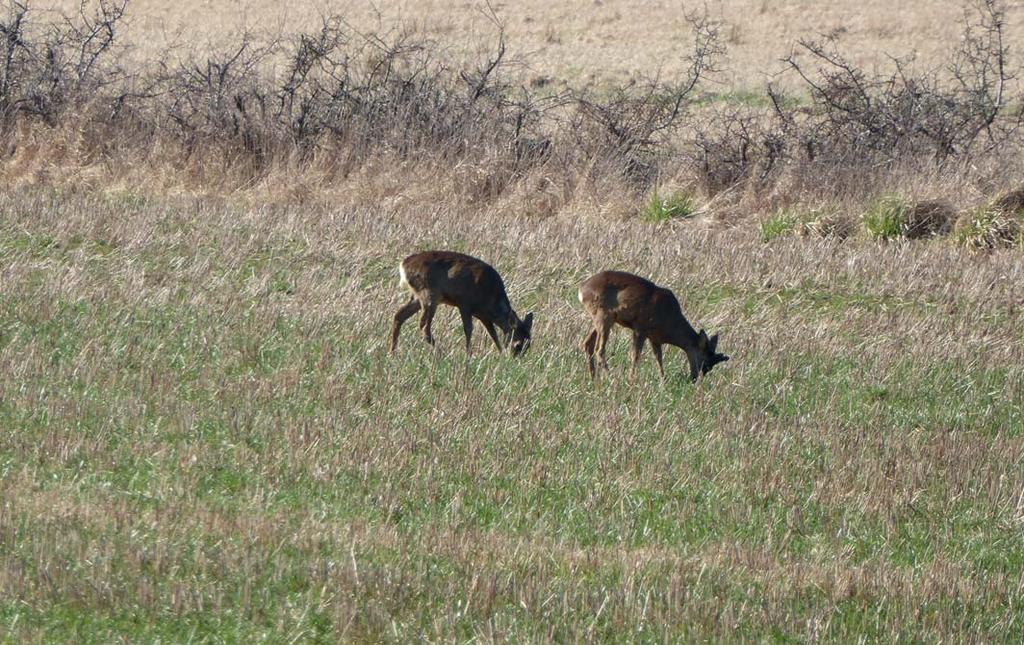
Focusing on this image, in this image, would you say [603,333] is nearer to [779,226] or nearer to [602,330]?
[602,330]

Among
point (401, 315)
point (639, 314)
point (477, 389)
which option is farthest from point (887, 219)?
point (477, 389)

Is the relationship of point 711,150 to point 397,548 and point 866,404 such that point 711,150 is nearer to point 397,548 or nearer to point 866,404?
point 866,404

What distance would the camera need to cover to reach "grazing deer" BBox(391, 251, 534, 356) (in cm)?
1058

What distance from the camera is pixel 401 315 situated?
1052 centimetres

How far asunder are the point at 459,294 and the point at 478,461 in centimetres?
317

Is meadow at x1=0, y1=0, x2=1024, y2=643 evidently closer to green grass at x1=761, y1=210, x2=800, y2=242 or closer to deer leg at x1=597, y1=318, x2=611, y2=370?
green grass at x1=761, y1=210, x2=800, y2=242

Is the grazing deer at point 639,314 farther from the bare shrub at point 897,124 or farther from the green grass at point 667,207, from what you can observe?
the bare shrub at point 897,124

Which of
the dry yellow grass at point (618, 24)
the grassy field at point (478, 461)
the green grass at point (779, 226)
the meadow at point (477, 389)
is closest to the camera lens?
the grassy field at point (478, 461)

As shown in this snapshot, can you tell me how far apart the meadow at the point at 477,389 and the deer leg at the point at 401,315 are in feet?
0.86

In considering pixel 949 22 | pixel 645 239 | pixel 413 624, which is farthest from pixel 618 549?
→ pixel 949 22

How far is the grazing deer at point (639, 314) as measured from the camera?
10.4m

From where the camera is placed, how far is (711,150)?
59.9 feet

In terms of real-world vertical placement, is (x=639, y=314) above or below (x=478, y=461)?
below

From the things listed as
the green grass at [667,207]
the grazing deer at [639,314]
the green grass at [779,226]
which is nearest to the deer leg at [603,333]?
the grazing deer at [639,314]
